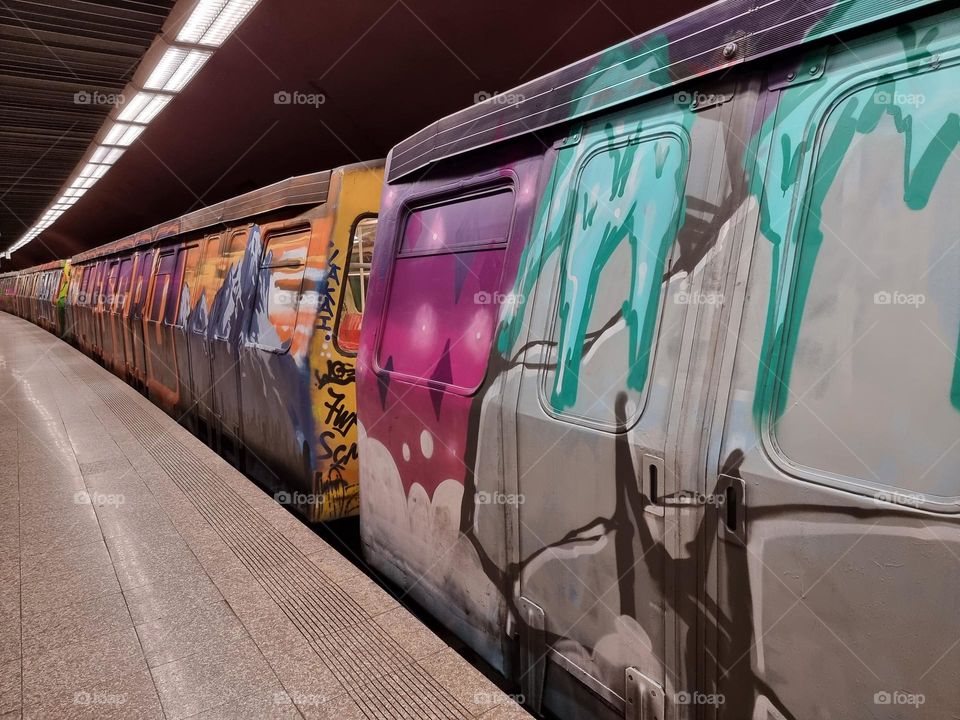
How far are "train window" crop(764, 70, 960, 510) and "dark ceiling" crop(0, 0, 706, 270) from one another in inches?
277

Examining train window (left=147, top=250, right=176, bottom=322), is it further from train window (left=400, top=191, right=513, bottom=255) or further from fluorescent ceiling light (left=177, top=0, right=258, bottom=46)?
train window (left=400, top=191, right=513, bottom=255)

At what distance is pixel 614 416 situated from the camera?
2.16 m

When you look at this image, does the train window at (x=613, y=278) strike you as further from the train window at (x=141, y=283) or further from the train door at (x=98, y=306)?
the train door at (x=98, y=306)

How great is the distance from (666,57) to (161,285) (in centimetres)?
885

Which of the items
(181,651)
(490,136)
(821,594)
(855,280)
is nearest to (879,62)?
(855,280)

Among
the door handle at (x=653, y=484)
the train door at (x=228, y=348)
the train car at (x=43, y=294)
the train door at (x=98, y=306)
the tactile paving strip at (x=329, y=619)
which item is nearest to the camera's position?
the door handle at (x=653, y=484)

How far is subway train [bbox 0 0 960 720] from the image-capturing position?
147cm

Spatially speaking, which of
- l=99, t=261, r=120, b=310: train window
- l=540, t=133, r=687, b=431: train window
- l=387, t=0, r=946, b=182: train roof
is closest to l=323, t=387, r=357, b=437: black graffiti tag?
l=387, t=0, r=946, b=182: train roof

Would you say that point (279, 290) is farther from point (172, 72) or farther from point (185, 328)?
point (172, 72)

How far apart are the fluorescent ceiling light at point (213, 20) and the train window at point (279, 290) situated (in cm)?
276

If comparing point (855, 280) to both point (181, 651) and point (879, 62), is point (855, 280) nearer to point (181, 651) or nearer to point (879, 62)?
point (879, 62)

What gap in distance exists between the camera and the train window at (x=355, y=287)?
4773mm

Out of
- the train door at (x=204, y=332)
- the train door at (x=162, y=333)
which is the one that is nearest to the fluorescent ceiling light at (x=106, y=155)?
the train door at (x=162, y=333)

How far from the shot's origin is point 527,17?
8.35 m
